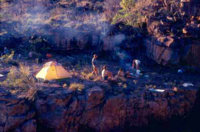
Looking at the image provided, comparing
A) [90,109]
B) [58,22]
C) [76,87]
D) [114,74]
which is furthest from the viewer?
[58,22]

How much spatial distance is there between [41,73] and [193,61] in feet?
22.5

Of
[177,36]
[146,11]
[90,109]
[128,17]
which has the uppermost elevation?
[146,11]

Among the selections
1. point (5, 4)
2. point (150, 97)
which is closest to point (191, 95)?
point (150, 97)

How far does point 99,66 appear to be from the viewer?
460 inches

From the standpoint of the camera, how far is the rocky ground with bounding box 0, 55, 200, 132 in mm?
7711

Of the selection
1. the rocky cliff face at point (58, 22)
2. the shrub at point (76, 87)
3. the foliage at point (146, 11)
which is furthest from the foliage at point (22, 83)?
the foliage at point (146, 11)

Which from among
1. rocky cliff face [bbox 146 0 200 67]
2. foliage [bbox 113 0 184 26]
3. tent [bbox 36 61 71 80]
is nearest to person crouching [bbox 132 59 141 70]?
rocky cliff face [bbox 146 0 200 67]

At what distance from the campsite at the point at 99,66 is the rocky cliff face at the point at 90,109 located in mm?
29

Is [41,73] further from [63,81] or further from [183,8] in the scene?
[183,8]

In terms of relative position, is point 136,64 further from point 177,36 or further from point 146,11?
point 146,11

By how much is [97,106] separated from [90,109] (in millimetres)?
266

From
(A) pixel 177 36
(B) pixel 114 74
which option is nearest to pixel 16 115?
(B) pixel 114 74

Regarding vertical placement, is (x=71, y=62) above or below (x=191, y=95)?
above

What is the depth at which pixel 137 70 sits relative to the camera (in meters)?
11.1
